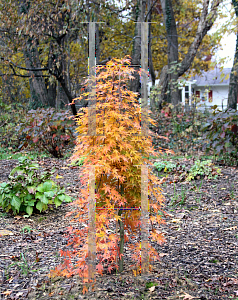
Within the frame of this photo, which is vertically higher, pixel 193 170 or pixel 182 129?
pixel 182 129

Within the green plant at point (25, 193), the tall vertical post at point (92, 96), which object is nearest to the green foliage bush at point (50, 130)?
the green plant at point (25, 193)

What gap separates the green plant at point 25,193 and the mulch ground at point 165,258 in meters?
0.19

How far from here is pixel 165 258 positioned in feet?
10.5

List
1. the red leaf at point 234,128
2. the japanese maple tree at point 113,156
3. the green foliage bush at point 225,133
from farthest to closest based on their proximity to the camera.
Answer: the green foliage bush at point 225,133 → the red leaf at point 234,128 → the japanese maple tree at point 113,156

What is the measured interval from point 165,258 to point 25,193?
6.96 feet

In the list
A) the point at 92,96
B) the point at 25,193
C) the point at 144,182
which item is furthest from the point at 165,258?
the point at 25,193

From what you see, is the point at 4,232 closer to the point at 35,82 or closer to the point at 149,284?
the point at 149,284

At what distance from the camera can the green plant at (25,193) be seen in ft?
13.5

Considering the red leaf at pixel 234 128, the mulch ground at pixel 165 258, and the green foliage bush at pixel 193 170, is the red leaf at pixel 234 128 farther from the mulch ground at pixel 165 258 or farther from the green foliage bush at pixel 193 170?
the mulch ground at pixel 165 258

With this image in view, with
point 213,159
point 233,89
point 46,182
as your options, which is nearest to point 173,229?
point 46,182

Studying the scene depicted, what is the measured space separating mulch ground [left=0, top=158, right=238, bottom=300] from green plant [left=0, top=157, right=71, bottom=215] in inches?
7.6

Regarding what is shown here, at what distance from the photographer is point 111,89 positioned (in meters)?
2.46

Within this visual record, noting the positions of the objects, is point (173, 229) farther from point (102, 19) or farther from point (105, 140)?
point (102, 19)

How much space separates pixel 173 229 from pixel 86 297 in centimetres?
196
